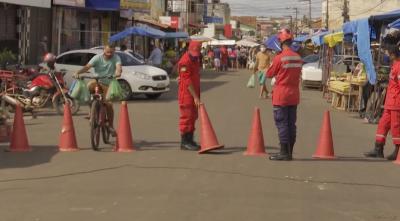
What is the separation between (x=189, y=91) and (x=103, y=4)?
1904 cm

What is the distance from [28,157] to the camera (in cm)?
966

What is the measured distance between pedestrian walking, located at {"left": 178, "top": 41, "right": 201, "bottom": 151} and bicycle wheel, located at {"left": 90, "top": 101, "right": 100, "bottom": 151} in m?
1.31

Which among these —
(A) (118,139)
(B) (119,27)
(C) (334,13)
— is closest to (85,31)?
(B) (119,27)

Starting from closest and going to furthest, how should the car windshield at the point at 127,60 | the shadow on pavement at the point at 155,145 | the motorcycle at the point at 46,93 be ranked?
the shadow on pavement at the point at 155,145 < the motorcycle at the point at 46,93 < the car windshield at the point at 127,60

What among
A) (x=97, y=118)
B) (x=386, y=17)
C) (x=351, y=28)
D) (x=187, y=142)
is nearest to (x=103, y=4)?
(x=351, y=28)

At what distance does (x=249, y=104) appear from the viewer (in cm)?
1952

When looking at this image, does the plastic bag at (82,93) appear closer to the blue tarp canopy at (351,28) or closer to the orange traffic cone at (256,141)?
the orange traffic cone at (256,141)

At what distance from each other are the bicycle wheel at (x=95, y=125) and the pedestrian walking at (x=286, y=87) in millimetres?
2769

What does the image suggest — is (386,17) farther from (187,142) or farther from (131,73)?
(131,73)

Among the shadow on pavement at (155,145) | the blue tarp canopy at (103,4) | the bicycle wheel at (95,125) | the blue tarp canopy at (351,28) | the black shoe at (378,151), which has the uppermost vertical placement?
the blue tarp canopy at (103,4)

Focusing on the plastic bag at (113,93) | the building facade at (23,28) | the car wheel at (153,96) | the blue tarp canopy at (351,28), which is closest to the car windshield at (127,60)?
the car wheel at (153,96)

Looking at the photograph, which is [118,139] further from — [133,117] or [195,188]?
[133,117]

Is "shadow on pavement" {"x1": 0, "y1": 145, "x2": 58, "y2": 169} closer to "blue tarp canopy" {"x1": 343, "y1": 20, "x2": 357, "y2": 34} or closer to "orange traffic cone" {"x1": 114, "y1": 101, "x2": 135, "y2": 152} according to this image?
"orange traffic cone" {"x1": 114, "y1": 101, "x2": 135, "y2": 152}

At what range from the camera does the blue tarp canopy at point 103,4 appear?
27.5 meters
